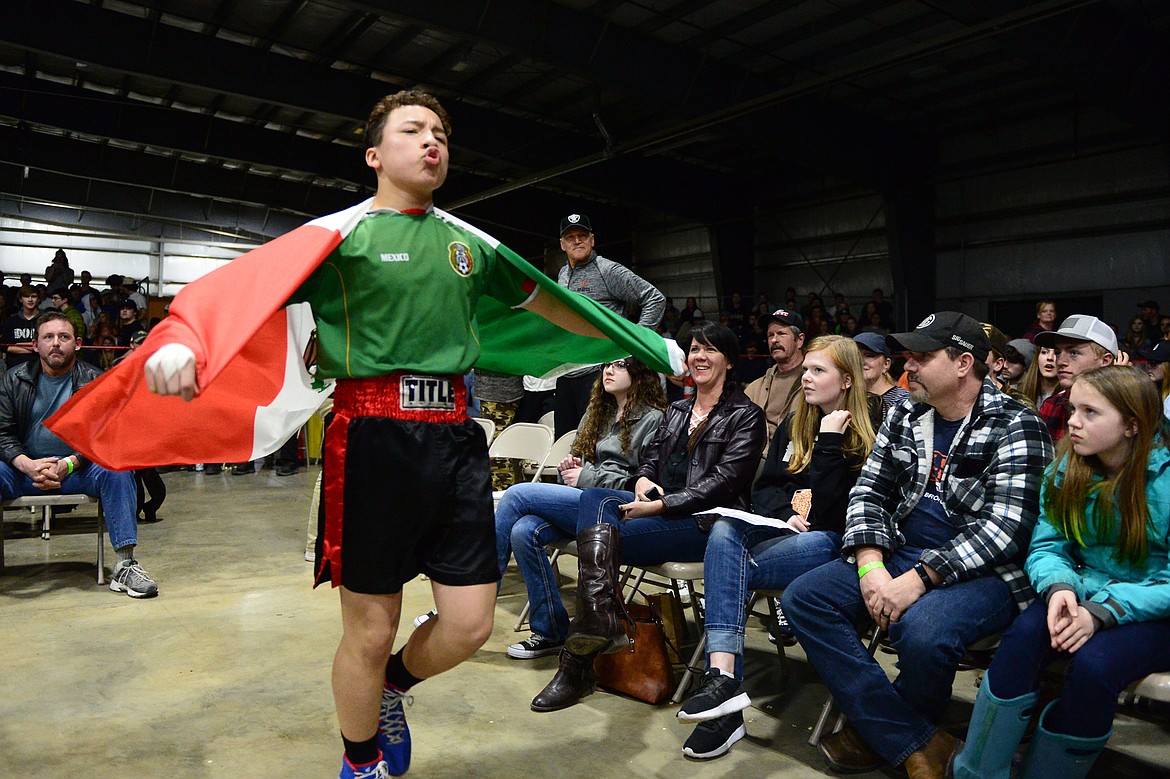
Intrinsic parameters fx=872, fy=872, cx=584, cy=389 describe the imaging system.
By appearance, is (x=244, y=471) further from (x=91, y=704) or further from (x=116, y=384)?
(x=116, y=384)

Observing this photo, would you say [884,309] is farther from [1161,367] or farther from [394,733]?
[394,733]

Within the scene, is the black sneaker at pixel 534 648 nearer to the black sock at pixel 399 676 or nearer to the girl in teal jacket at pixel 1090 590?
the black sock at pixel 399 676

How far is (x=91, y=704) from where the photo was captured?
2639mm

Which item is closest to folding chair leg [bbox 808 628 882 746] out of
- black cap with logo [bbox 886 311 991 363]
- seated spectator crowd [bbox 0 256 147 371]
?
black cap with logo [bbox 886 311 991 363]

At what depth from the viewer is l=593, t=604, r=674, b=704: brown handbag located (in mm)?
2701

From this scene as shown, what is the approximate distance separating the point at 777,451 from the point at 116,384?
2044 millimetres

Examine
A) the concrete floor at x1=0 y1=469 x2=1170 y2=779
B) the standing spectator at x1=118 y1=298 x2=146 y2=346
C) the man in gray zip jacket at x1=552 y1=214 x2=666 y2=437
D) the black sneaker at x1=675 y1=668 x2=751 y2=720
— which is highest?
the standing spectator at x1=118 y1=298 x2=146 y2=346

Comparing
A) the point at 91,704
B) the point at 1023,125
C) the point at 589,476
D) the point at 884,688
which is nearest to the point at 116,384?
the point at 91,704

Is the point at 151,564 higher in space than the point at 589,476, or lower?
lower

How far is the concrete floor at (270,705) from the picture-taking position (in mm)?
2260

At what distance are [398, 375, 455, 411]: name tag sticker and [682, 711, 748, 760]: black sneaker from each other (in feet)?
3.68

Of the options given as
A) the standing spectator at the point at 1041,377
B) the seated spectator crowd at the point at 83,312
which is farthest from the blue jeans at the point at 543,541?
the seated spectator crowd at the point at 83,312

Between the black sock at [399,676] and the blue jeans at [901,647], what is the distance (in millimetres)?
976

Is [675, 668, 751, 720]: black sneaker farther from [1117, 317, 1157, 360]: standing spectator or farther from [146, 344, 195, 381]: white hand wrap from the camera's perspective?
[1117, 317, 1157, 360]: standing spectator
